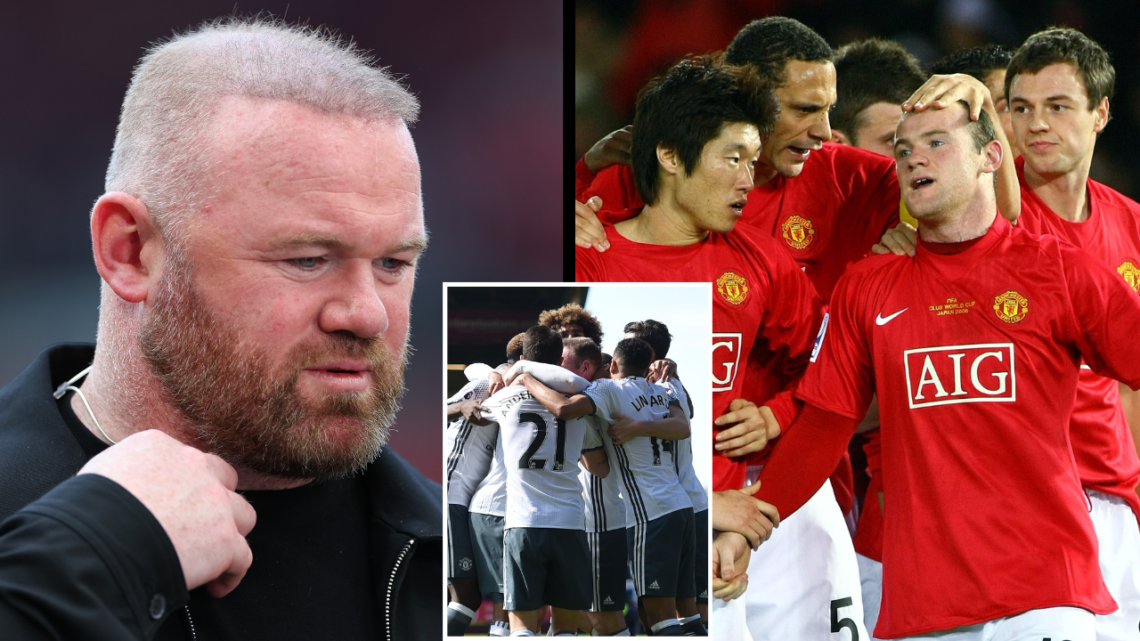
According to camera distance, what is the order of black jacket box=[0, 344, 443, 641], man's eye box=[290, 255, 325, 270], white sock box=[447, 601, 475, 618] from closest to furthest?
black jacket box=[0, 344, 443, 641] → man's eye box=[290, 255, 325, 270] → white sock box=[447, 601, 475, 618]

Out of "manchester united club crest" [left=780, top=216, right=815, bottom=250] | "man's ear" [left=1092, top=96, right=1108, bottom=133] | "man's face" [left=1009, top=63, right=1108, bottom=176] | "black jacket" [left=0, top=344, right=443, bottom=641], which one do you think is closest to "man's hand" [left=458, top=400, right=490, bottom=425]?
"black jacket" [left=0, top=344, right=443, bottom=641]

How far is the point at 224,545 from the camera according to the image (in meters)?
0.94

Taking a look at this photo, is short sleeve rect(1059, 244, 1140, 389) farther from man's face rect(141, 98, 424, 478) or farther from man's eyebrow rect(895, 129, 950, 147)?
man's face rect(141, 98, 424, 478)

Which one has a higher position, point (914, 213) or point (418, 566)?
point (914, 213)

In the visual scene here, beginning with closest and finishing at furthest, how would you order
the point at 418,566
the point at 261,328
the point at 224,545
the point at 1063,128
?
1. the point at 224,545
2. the point at 261,328
3. the point at 418,566
4. the point at 1063,128

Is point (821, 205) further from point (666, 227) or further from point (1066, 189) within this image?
point (1066, 189)

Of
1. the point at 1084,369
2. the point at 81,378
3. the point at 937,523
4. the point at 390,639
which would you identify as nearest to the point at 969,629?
the point at 937,523

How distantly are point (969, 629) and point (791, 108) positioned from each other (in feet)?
3.43

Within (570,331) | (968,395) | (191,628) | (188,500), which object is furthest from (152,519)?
(968,395)

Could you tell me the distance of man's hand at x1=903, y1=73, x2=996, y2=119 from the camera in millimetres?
1701

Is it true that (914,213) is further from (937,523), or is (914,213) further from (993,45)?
(937,523)

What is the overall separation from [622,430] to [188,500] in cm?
80

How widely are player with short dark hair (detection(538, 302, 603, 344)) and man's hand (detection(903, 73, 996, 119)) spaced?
2.51 ft

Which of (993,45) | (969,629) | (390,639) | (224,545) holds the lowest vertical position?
(969,629)
